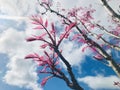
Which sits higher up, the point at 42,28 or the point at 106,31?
the point at 106,31

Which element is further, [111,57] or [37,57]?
[111,57]

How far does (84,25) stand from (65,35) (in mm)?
9133

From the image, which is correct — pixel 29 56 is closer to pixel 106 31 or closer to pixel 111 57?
pixel 111 57

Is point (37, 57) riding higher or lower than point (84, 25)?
lower

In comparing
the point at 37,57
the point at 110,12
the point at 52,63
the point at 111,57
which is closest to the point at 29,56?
the point at 37,57

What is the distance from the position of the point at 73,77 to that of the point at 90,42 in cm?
604

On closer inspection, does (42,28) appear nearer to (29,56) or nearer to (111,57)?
(29,56)

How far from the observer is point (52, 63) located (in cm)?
559

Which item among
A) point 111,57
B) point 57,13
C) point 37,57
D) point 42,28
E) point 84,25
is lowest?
point 37,57

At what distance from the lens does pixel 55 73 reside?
563 cm

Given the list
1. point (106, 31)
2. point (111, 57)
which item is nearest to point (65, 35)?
point (111, 57)

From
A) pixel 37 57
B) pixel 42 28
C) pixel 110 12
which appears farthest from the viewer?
pixel 110 12

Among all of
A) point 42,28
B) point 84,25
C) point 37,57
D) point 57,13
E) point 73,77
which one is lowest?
point 73,77

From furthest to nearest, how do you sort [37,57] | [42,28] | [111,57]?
[111,57]
[42,28]
[37,57]
